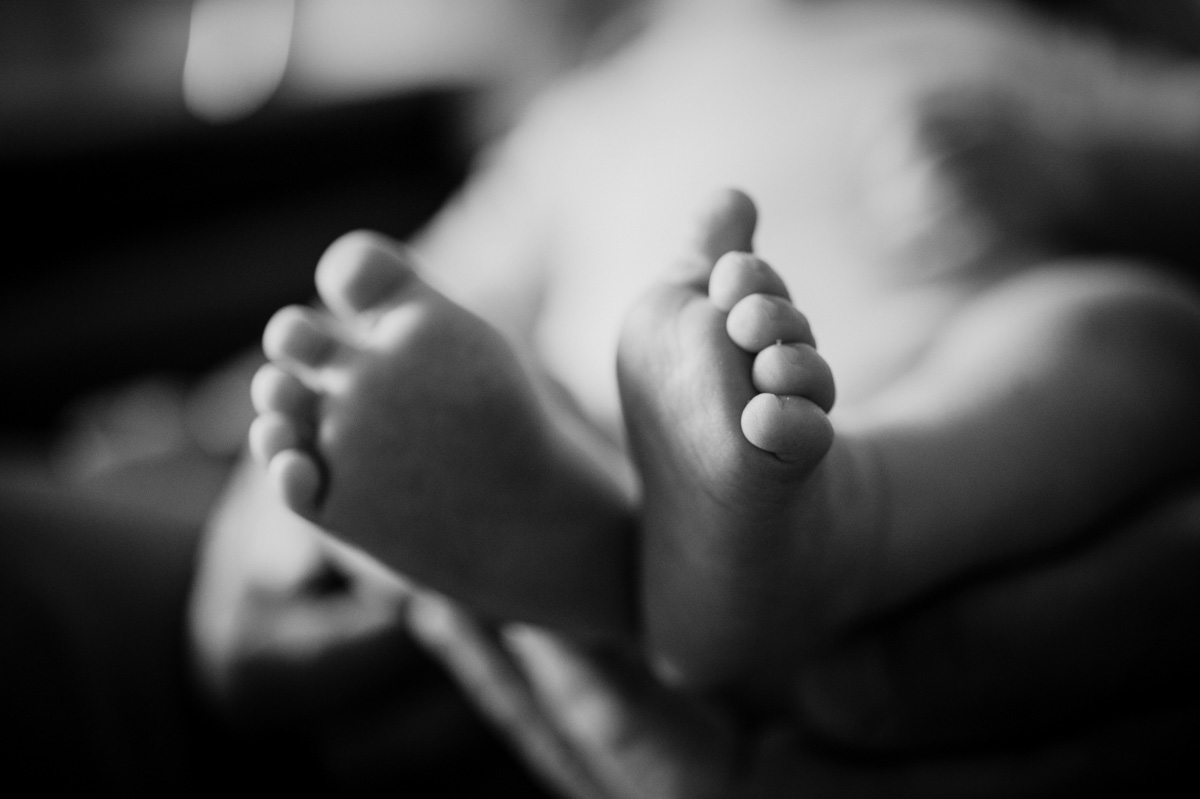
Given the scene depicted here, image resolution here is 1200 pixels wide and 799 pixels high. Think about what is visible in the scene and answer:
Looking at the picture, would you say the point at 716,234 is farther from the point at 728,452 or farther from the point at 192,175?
the point at 192,175

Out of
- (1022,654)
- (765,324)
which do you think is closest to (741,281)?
(765,324)

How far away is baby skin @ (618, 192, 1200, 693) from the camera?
1.28ft

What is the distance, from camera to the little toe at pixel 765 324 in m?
0.39

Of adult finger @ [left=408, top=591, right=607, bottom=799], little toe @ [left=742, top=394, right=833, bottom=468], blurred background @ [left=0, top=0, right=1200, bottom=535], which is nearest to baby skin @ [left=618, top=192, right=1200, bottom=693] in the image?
little toe @ [left=742, top=394, right=833, bottom=468]

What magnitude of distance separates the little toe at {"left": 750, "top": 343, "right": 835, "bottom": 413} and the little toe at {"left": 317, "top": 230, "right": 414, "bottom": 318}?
20 cm

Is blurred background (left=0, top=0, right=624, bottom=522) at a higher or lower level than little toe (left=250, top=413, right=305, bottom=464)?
higher

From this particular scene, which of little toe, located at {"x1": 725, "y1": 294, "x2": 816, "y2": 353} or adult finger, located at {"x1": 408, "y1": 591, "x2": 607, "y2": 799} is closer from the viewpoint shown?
little toe, located at {"x1": 725, "y1": 294, "x2": 816, "y2": 353}

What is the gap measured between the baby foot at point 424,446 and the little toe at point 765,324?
125mm

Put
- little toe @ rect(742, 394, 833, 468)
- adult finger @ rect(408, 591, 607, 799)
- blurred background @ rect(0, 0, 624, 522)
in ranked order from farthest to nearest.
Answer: blurred background @ rect(0, 0, 624, 522) → adult finger @ rect(408, 591, 607, 799) → little toe @ rect(742, 394, 833, 468)

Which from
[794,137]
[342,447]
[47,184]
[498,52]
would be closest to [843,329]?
[794,137]

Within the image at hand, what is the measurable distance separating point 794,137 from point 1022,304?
0.27m

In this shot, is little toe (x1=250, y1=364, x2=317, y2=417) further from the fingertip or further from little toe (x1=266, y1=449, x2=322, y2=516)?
the fingertip

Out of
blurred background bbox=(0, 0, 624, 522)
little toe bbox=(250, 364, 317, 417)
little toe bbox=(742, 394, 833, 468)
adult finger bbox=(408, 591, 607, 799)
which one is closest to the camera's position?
little toe bbox=(742, 394, 833, 468)

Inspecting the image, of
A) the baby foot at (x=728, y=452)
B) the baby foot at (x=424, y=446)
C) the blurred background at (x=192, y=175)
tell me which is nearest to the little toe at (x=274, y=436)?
the baby foot at (x=424, y=446)
